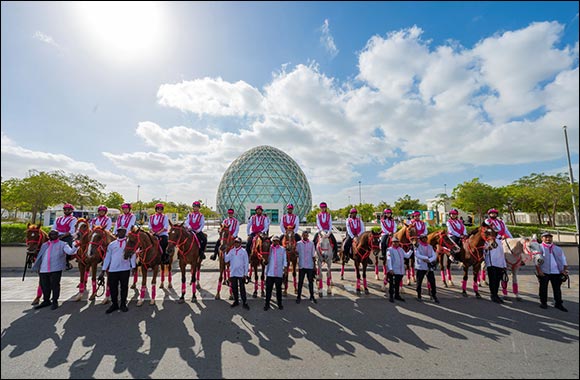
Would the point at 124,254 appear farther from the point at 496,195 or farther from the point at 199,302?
the point at 496,195

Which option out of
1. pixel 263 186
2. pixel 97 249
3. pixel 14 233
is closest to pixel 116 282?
pixel 97 249

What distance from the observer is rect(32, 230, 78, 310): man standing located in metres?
7.86

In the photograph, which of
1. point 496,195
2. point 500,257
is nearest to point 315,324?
point 500,257

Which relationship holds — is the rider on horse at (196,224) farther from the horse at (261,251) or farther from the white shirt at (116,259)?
the white shirt at (116,259)

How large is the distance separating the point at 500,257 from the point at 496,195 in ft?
113

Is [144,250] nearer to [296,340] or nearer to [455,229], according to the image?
[296,340]

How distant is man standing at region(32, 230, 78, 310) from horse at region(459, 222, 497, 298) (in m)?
12.7

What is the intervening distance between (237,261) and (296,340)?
9.75 ft

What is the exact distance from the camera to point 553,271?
7746mm

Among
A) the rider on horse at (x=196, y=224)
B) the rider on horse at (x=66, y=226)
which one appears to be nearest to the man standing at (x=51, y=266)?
the rider on horse at (x=66, y=226)

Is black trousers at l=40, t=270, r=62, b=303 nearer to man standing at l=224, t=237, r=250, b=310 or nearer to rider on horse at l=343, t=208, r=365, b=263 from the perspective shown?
man standing at l=224, t=237, r=250, b=310

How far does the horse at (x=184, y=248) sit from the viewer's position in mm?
8711

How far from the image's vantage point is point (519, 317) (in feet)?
23.6

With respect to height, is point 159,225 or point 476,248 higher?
point 159,225
